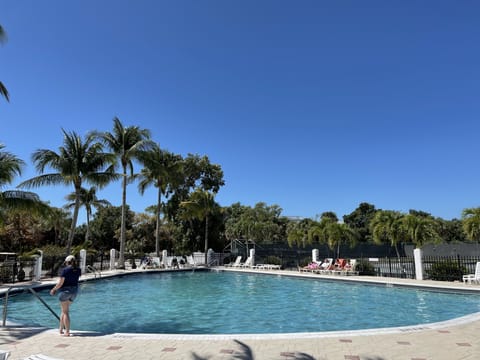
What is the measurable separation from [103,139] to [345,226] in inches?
763

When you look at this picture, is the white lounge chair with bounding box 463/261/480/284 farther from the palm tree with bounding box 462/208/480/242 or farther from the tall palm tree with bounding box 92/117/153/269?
the tall palm tree with bounding box 92/117/153/269

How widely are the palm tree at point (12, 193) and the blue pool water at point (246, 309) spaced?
362 centimetres

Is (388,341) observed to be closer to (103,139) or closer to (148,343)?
(148,343)

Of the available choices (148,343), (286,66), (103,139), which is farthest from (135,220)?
(148,343)

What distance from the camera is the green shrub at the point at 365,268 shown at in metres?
18.1

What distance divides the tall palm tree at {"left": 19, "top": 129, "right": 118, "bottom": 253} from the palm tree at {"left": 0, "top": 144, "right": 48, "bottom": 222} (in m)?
5.59

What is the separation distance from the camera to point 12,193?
1348 cm

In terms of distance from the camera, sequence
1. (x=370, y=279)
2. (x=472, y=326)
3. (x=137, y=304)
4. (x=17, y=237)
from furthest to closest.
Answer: (x=17, y=237), (x=370, y=279), (x=137, y=304), (x=472, y=326)

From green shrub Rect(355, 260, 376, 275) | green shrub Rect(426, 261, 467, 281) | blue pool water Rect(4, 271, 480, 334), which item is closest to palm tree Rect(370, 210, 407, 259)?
green shrub Rect(355, 260, 376, 275)

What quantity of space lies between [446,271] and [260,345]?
13.2 meters

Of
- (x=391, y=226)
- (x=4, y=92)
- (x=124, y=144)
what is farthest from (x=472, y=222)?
(x=4, y=92)

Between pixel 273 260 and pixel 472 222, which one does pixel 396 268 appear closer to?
pixel 472 222

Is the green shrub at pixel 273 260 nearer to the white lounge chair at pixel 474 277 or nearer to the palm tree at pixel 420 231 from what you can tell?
the palm tree at pixel 420 231

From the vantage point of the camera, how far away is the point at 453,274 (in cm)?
1465
